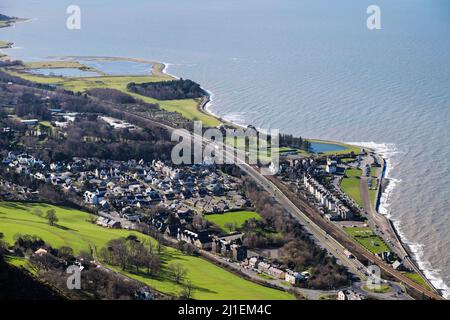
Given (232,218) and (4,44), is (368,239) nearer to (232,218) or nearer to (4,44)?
(232,218)

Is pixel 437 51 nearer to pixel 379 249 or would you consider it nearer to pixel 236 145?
pixel 236 145

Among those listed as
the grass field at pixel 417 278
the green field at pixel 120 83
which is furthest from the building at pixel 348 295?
the green field at pixel 120 83

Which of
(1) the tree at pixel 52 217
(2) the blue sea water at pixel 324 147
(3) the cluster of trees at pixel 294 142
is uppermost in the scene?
(3) the cluster of trees at pixel 294 142

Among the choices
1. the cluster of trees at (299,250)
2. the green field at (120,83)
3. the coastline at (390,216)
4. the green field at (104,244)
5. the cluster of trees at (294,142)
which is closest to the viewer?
the green field at (104,244)

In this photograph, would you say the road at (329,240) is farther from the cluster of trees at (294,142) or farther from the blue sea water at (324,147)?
the blue sea water at (324,147)

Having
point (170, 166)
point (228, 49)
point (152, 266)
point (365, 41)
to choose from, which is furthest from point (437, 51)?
point (152, 266)

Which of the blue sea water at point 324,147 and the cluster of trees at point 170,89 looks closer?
the blue sea water at point 324,147

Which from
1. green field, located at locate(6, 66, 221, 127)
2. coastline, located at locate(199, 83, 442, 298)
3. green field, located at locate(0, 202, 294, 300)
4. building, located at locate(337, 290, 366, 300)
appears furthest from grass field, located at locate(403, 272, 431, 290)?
green field, located at locate(6, 66, 221, 127)
